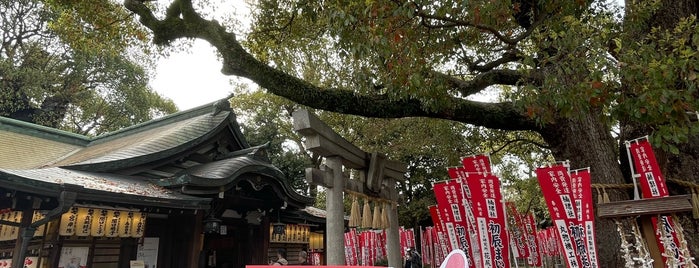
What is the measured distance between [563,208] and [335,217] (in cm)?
344

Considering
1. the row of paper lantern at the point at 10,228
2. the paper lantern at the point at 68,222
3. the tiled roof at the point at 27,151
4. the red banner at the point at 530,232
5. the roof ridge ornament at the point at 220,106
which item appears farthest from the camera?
the red banner at the point at 530,232

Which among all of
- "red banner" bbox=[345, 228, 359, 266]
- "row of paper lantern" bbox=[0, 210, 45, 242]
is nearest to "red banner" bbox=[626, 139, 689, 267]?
"row of paper lantern" bbox=[0, 210, 45, 242]

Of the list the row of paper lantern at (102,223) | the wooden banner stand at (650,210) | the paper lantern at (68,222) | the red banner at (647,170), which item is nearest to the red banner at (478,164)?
the red banner at (647,170)

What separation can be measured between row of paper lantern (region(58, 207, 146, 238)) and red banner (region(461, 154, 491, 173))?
21.7 feet

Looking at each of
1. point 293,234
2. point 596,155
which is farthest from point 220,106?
point 596,155

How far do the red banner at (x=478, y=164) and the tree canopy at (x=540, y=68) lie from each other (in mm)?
656

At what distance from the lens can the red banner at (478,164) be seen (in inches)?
298

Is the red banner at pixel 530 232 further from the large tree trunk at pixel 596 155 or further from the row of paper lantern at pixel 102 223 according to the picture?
the row of paper lantern at pixel 102 223

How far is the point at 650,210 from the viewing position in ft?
12.2

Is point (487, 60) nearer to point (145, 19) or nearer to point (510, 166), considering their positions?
point (145, 19)

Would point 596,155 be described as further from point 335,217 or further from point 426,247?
point 426,247

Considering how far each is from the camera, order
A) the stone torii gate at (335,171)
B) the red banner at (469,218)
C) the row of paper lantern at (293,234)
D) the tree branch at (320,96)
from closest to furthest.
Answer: the stone torii gate at (335,171), the tree branch at (320,96), the red banner at (469,218), the row of paper lantern at (293,234)

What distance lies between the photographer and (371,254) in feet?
61.1

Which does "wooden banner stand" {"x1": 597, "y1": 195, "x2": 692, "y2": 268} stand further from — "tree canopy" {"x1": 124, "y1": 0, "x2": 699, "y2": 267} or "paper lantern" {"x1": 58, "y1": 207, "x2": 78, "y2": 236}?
"paper lantern" {"x1": 58, "y1": 207, "x2": 78, "y2": 236}
